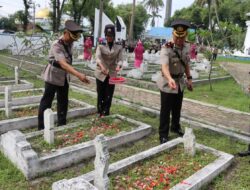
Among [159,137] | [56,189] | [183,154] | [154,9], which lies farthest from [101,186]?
[154,9]

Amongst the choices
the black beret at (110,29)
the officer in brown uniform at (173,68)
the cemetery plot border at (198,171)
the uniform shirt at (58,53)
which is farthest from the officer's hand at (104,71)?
the cemetery plot border at (198,171)

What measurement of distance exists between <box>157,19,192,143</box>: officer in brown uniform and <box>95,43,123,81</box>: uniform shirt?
1.22 m

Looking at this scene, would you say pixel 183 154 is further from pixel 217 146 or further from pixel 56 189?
pixel 56 189

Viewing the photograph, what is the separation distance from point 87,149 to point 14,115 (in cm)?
214

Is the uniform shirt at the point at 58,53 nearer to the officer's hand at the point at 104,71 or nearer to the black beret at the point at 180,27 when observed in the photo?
the officer's hand at the point at 104,71

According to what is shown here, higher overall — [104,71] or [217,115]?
[104,71]

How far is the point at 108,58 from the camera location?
18.8 ft

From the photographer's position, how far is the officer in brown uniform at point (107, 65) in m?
5.56

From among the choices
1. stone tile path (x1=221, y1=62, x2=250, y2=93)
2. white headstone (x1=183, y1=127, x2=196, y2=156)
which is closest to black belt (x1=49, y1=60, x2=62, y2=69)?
white headstone (x1=183, y1=127, x2=196, y2=156)

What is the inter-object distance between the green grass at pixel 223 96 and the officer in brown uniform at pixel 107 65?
353 centimetres

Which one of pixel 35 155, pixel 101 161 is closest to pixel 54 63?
pixel 35 155

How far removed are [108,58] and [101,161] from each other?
117 inches

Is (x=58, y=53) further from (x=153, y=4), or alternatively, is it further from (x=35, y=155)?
(x=153, y=4)

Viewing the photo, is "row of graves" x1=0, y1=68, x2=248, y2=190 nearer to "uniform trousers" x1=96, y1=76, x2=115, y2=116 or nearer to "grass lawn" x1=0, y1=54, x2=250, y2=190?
"grass lawn" x1=0, y1=54, x2=250, y2=190
